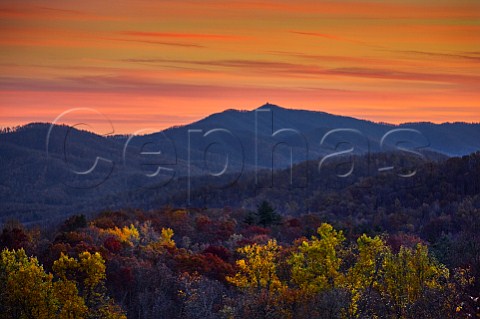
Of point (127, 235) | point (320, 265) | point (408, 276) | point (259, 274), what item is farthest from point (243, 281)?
point (127, 235)

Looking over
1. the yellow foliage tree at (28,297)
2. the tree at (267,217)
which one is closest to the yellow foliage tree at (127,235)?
the tree at (267,217)

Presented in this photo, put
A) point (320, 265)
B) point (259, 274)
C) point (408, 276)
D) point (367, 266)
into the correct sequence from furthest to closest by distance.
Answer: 1. point (259, 274)
2. point (320, 265)
3. point (367, 266)
4. point (408, 276)

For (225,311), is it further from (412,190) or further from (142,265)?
(412,190)

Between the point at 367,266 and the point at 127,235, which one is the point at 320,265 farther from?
the point at 127,235

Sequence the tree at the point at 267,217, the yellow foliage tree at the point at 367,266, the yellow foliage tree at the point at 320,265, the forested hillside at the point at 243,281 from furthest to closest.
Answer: the tree at the point at 267,217, the yellow foliage tree at the point at 320,265, the yellow foliage tree at the point at 367,266, the forested hillside at the point at 243,281

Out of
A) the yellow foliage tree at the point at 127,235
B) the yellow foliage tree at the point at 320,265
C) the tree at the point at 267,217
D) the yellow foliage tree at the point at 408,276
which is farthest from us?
the tree at the point at 267,217

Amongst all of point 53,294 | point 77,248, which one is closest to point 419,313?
point 53,294

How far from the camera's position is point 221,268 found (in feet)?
223

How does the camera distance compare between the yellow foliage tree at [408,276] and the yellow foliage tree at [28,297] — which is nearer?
the yellow foliage tree at [408,276]

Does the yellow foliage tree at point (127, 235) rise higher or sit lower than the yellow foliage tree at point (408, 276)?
lower

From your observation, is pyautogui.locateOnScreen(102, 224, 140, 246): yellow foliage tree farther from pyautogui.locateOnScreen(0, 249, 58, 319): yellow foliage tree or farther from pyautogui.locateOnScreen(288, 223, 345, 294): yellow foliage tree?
pyautogui.locateOnScreen(288, 223, 345, 294): yellow foliage tree

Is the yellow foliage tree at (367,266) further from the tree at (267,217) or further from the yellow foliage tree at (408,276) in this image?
the tree at (267,217)

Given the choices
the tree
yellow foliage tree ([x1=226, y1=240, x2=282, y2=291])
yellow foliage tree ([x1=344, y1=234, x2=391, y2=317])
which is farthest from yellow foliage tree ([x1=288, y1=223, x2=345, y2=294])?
the tree

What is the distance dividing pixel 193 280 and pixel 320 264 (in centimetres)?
1293
